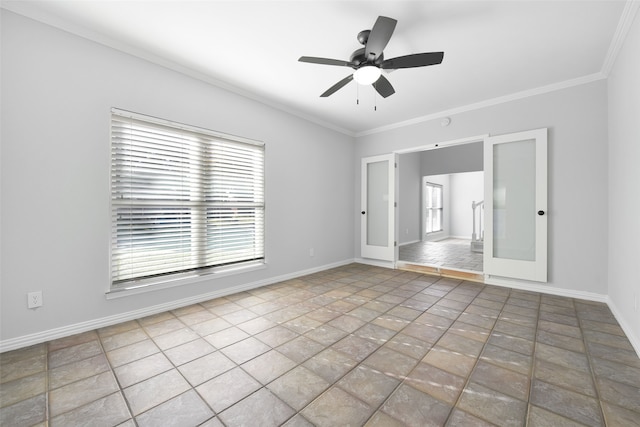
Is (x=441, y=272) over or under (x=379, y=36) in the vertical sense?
under

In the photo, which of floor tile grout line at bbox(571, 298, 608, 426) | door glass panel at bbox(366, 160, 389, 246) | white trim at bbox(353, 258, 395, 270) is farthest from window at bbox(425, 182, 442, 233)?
floor tile grout line at bbox(571, 298, 608, 426)

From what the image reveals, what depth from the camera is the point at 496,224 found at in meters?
3.71

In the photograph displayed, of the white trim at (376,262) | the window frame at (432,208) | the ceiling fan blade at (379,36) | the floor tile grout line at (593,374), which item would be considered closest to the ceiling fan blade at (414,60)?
the ceiling fan blade at (379,36)

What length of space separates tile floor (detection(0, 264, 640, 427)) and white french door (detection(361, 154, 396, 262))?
2.15 meters

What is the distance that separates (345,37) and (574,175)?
316 centimetres

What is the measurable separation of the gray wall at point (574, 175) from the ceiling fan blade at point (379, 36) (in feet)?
8.65

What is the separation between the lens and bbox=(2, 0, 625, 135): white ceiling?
6.70ft

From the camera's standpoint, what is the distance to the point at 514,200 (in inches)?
141

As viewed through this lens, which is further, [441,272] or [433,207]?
[433,207]

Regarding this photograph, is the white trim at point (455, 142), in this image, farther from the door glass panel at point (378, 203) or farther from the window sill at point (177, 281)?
the window sill at point (177, 281)

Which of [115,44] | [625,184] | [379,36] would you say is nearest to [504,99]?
[625,184]

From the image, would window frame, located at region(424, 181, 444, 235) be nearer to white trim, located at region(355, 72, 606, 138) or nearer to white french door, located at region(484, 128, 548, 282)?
white trim, located at region(355, 72, 606, 138)

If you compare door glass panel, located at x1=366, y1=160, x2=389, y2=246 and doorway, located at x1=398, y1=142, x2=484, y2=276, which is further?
doorway, located at x1=398, y1=142, x2=484, y2=276

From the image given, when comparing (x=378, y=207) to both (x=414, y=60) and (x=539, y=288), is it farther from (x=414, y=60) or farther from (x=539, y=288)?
(x=414, y=60)
